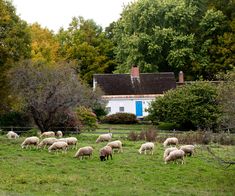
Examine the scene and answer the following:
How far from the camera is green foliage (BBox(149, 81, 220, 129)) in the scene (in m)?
44.0

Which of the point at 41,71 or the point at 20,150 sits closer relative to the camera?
the point at 20,150

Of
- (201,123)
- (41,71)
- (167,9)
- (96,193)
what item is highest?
(167,9)

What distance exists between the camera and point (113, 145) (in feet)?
90.2

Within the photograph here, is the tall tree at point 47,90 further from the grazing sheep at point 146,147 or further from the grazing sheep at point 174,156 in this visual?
the grazing sheep at point 174,156

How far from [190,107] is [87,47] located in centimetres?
2926

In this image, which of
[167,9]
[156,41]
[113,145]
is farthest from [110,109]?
[113,145]

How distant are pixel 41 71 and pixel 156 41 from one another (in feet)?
96.9

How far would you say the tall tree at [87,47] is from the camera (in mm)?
70625

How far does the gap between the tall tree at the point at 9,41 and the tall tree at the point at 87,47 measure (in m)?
34.4

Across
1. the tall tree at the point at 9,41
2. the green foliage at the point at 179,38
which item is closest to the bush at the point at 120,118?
the green foliage at the point at 179,38

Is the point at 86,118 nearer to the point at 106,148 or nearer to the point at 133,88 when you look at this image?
the point at 133,88

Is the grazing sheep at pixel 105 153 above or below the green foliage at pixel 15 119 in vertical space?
below

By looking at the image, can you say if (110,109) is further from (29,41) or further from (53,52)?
(29,41)

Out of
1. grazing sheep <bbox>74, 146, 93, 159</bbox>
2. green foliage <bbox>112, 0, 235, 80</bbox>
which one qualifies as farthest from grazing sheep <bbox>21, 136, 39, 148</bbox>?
green foliage <bbox>112, 0, 235, 80</bbox>
